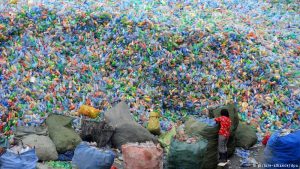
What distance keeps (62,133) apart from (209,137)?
2586 mm

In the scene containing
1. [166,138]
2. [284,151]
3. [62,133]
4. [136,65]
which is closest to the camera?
[284,151]

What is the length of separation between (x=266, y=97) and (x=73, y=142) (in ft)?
16.0

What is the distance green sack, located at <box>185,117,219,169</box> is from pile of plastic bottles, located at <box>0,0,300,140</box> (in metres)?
1.79

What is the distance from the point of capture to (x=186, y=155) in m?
7.80

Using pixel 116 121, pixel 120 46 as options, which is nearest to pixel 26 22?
pixel 120 46

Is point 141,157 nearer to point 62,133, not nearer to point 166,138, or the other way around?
point 62,133

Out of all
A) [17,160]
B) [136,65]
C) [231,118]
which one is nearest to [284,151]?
[231,118]

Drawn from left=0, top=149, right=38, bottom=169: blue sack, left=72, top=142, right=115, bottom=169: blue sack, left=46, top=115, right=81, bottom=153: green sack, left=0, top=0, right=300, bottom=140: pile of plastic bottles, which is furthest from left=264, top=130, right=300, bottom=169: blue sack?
left=0, top=149, right=38, bottom=169: blue sack

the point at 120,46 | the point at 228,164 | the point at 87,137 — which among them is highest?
the point at 120,46

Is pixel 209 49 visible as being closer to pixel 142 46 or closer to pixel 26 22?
pixel 142 46

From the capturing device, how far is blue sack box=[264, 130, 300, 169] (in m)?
7.62

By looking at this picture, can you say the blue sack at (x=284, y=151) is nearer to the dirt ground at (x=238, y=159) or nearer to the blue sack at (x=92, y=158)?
the dirt ground at (x=238, y=159)

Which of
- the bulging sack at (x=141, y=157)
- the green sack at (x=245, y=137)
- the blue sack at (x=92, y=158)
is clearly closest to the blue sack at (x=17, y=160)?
the blue sack at (x=92, y=158)

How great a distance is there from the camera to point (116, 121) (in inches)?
377
